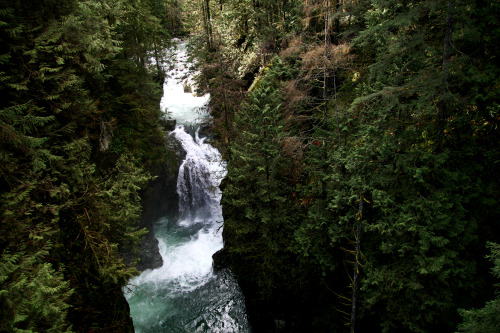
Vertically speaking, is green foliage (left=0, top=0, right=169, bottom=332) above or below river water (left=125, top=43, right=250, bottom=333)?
above

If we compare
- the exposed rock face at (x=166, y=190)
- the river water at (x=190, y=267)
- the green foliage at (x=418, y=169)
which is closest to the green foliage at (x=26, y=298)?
the river water at (x=190, y=267)

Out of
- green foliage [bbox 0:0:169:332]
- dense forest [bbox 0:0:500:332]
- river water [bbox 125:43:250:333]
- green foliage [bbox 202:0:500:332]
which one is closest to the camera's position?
green foliage [bbox 0:0:169:332]

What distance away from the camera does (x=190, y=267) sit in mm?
15906

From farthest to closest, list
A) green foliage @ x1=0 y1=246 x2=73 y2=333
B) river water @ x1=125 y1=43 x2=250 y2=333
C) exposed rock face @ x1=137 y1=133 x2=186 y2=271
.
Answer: exposed rock face @ x1=137 y1=133 x2=186 y2=271
river water @ x1=125 y1=43 x2=250 y2=333
green foliage @ x1=0 y1=246 x2=73 y2=333

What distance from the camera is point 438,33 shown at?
668 centimetres

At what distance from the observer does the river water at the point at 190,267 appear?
12.8 meters

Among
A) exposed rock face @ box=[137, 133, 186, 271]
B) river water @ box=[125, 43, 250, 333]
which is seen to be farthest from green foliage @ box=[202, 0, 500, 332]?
exposed rock face @ box=[137, 133, 186, 271]

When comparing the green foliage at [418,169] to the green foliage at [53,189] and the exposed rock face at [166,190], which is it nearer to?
the green foliage at [53,189]

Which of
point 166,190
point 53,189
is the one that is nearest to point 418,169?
point 53,189

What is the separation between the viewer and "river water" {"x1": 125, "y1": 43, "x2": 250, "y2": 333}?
12836 millimetres

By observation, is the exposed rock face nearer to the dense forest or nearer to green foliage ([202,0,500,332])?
the dense forest

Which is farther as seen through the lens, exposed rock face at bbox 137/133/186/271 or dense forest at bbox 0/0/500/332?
exposed rock face at bbox 137/133/186/271

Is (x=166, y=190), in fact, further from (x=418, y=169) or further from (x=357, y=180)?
(x=418, y=169)

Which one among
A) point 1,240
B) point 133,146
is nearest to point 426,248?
point 1,240
